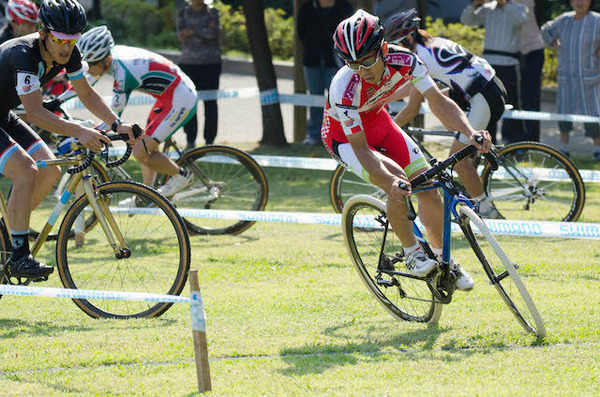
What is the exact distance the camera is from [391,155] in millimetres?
6258

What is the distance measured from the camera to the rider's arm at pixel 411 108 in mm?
8289

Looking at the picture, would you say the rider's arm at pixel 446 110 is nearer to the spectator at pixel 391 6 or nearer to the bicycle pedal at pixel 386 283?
the bicycle pedal at pixel 386 283

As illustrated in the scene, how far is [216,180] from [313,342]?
4.10 metres

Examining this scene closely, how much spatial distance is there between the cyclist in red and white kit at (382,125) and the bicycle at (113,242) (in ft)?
4.13

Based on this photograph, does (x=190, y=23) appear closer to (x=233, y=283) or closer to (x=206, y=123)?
(x=206, y=123)

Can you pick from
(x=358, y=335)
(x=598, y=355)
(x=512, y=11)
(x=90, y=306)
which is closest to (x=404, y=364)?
(x=358, y=335)

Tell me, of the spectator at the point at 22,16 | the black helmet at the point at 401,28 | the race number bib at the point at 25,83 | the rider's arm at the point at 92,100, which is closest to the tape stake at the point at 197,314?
the race number bib at the point at 25,83

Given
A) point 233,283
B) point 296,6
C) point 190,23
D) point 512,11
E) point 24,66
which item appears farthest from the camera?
point 296,6

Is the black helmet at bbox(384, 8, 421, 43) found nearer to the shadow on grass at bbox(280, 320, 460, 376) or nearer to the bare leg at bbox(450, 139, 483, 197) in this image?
the bare leg at bbox(450, 139, 483, 197)

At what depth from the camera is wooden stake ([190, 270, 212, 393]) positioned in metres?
4.60

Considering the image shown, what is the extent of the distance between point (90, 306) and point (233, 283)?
4.49 ft

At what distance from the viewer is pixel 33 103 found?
19.8ft

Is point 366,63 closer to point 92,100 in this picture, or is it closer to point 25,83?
point 92,100

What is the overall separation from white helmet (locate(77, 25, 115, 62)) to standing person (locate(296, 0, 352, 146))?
18.7 feet
